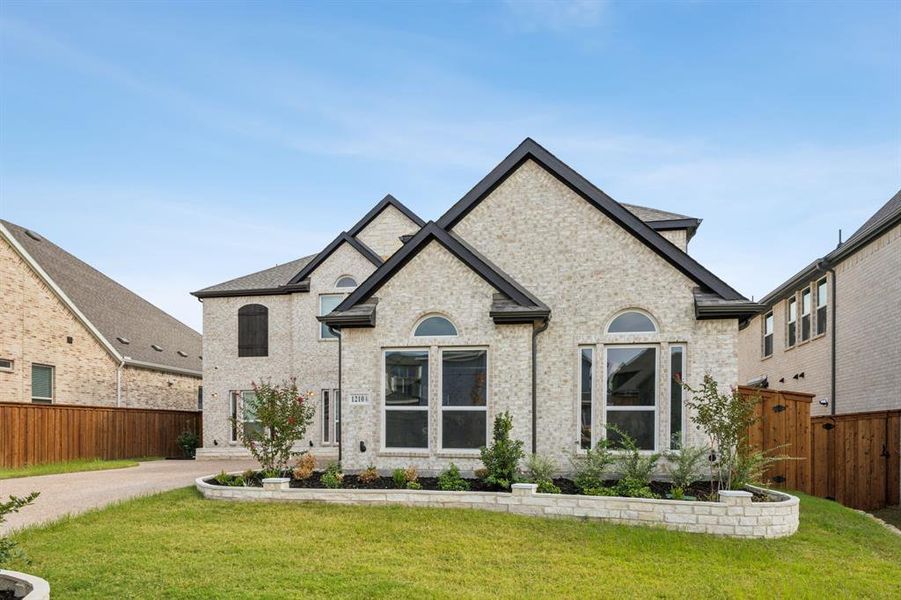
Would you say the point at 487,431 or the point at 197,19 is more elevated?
the point at 197,19

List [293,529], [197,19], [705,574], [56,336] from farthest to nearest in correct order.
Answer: [56,336], [197,19], [293,529], [705,574]

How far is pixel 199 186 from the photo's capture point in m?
18.9

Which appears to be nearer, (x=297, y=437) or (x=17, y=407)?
(x=297, y=437)

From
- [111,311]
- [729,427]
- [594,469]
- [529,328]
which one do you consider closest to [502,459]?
[594,469]

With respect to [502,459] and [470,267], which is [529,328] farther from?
[502,459]

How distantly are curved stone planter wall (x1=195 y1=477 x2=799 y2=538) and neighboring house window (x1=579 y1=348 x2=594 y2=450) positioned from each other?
260 cm

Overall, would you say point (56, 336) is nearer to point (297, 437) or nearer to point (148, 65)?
point (148, 65)

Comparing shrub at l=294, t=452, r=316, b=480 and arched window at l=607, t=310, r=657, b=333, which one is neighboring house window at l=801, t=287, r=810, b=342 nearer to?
arched window at l=607, t=310, r=657, b=333

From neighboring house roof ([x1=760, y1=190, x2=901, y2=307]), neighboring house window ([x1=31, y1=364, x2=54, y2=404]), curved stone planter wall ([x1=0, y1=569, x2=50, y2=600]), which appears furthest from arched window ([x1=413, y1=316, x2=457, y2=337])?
neighboring house window ([x1=31, y1=364, x2=54, y2=404])

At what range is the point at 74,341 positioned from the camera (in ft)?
74.0

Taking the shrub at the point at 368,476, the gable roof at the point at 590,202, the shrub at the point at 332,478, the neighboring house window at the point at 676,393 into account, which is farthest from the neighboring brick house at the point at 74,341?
the neighboring house window at the point at 676,393

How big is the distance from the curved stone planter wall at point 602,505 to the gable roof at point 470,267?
10.9 ft

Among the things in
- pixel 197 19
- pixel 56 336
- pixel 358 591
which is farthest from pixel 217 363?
pixel 358 591

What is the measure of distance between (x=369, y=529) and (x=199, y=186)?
13.6m
